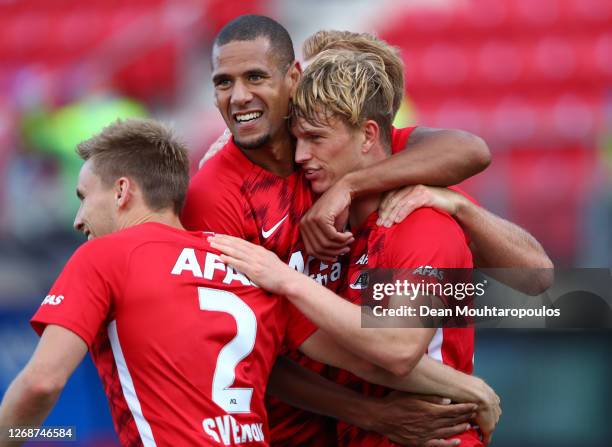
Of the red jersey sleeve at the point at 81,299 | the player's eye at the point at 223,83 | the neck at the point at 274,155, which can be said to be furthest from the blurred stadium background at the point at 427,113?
the red jersey sleeve at the point at 81,299

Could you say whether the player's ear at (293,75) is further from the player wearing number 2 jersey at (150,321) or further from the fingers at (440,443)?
the fingers at (440,443)

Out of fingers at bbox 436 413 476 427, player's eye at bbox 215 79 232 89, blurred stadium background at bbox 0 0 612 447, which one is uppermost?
blurred stadium background at bbox 0 0 612 447

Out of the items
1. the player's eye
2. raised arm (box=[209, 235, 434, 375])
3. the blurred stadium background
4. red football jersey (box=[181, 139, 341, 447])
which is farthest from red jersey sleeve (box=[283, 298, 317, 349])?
the blurred stadium background

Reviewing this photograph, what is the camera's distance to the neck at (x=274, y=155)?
12.0ft

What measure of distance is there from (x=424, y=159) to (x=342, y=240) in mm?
447

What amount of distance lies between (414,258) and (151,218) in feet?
2.83

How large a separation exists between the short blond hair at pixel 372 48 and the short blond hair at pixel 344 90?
89 millimetres

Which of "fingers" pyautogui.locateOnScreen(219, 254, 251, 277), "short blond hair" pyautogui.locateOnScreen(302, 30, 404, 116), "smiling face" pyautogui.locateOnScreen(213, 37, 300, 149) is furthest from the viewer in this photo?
"short blond hair" pyautogui.locateOnScreen(302, 30, 404, 116)

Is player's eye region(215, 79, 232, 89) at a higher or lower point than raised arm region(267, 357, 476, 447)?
higher

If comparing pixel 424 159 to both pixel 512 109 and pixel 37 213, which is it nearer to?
pixel 37 213

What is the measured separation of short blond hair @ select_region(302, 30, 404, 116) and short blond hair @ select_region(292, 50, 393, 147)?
9 centimetres

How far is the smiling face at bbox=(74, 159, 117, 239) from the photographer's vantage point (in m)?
3.09

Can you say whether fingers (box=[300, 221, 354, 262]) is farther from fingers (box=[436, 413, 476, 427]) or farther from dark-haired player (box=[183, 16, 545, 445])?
fingers (box=[436, 413, 476, 427])

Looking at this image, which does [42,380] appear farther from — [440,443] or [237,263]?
[440,443]
